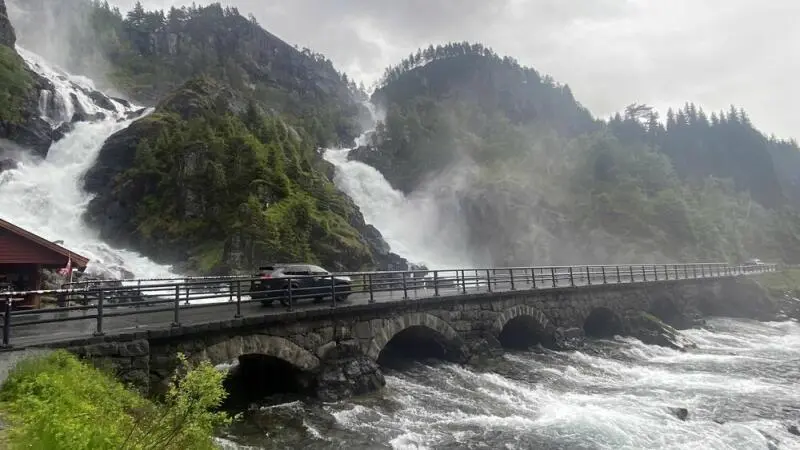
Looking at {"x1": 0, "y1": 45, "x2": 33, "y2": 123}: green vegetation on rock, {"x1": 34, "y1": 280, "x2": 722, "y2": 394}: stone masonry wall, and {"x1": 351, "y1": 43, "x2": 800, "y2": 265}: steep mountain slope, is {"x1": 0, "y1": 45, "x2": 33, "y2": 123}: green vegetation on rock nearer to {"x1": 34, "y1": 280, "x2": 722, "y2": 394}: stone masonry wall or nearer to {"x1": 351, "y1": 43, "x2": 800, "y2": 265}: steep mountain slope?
{"x1": 351, "y1": 43, "x2": 800, "y2": 265}: steep mountain slope

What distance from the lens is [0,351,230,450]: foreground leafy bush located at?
4.89 metres

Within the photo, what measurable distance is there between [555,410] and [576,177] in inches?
2874

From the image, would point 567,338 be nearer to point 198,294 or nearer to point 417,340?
point 417,340

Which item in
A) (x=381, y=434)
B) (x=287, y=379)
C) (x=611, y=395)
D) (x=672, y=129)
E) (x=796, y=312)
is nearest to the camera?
(x=381, y=434)

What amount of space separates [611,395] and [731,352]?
14543 mm

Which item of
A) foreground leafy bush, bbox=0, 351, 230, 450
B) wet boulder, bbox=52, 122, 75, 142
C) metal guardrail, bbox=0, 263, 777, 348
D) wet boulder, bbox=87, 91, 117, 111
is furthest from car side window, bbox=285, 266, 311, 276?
wet boulder, bbox=87, 91, 117, 111

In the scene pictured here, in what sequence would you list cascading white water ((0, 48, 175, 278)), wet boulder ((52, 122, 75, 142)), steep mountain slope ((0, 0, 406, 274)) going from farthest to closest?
wet boulder ((52, 122, 75, 142)) → steep mountain slope ((0, 0, 406, 274)) → cascading white water ((0, 48, 175, 278))

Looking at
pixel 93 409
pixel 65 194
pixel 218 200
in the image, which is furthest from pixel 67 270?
pixel 65 194

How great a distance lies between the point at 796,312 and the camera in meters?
45.0

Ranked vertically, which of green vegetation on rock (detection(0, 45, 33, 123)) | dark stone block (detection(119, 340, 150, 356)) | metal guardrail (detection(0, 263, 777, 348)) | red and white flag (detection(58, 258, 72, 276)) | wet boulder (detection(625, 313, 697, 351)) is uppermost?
green vegetation on rock (detection(0, 45, 33, 123))

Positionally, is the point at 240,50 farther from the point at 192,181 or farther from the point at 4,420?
the point at 4,420

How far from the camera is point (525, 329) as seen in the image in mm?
25906

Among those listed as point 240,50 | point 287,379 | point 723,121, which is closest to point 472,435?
point 287,379

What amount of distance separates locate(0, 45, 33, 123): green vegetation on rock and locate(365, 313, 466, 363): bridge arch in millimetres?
54647
